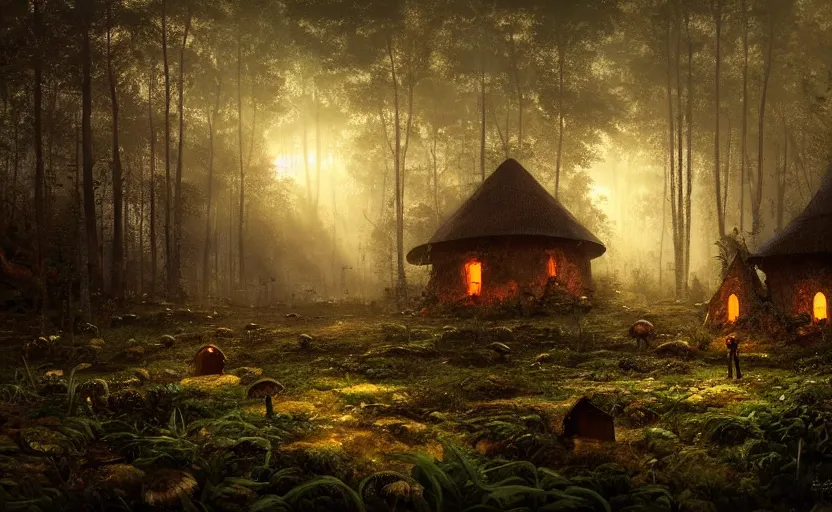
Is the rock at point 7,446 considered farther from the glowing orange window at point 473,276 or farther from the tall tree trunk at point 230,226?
the tall tree trunk at point 230,226

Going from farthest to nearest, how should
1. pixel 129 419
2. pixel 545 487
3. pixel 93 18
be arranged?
pixel 93 18
pixel 129 419
pixel 545 487

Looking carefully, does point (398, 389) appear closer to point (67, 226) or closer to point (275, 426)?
point (275, 426)

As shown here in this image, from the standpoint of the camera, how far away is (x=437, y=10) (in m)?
32.5

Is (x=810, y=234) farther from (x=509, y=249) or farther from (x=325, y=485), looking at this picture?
(x=325, y=485)

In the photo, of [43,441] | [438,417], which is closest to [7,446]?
[43,441]

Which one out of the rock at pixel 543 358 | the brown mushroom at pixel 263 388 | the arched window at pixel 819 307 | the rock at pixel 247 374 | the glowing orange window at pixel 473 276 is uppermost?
the glowing orange window at pixel 473 276

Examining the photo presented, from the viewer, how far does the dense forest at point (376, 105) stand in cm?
2494

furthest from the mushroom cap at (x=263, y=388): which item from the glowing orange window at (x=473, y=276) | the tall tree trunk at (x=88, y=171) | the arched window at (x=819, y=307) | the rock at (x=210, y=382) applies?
the tall tree trunk at (x=88, y=171)

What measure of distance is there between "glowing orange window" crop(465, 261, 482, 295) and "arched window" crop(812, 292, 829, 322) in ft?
31.3

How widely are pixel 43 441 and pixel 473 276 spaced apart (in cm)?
1706

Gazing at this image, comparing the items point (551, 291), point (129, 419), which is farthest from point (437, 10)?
point (129, 419)

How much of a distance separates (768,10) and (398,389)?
105 feet

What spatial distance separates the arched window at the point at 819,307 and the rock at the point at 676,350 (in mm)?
5108

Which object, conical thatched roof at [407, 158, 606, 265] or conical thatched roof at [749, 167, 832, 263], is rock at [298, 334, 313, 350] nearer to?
conical thatched roof at [407, 158, 606, 265]
